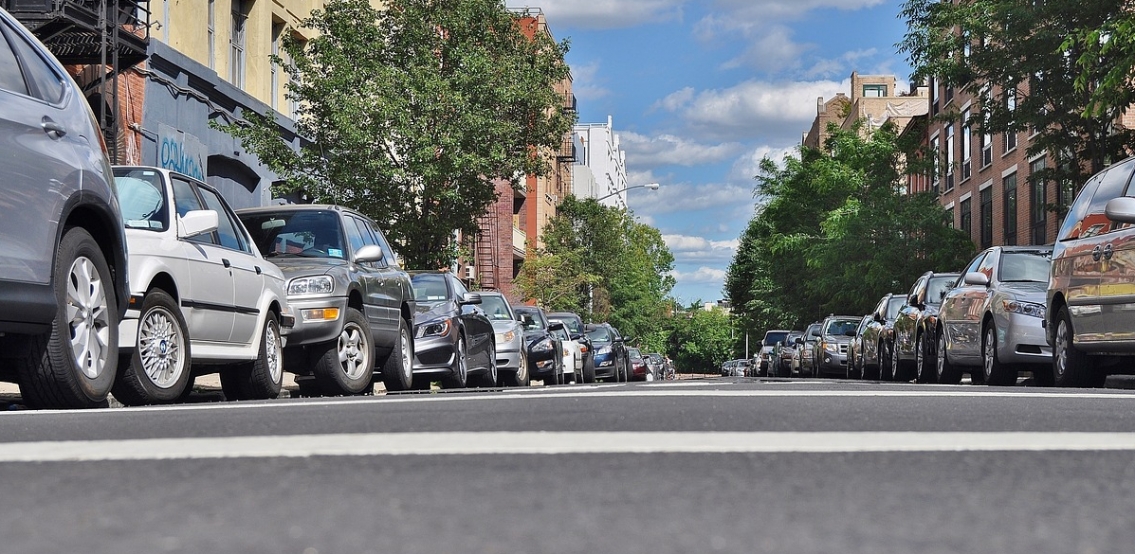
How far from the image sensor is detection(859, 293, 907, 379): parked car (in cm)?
2241

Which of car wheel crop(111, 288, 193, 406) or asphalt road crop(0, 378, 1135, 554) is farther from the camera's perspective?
car wheel crop(111, 288, 193, 406)

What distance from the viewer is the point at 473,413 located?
6.36 meters

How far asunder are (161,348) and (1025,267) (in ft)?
31.9

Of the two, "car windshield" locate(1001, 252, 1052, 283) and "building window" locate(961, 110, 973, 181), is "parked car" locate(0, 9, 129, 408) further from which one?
"building window" locate(961, 110, 973, 181)

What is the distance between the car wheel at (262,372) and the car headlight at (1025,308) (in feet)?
24.0

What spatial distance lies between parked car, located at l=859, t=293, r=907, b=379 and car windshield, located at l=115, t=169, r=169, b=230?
45.6ft

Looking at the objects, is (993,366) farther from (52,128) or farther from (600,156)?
(600,156)

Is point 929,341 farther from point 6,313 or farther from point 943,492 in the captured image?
point 943,492

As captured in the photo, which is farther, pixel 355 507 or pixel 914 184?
pixel 914 184

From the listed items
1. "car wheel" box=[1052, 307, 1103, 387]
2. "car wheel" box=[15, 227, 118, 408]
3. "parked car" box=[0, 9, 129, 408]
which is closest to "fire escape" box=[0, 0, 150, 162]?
"parked car" box=[0, 9, 129, 408]

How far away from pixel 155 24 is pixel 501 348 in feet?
24.7

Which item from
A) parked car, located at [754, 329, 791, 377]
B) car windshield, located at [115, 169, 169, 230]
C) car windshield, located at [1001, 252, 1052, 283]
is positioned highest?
car windshield, located at [115, 169, 169, 230]

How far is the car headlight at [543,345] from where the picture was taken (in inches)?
950

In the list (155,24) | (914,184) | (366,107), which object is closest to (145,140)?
(155,24)
